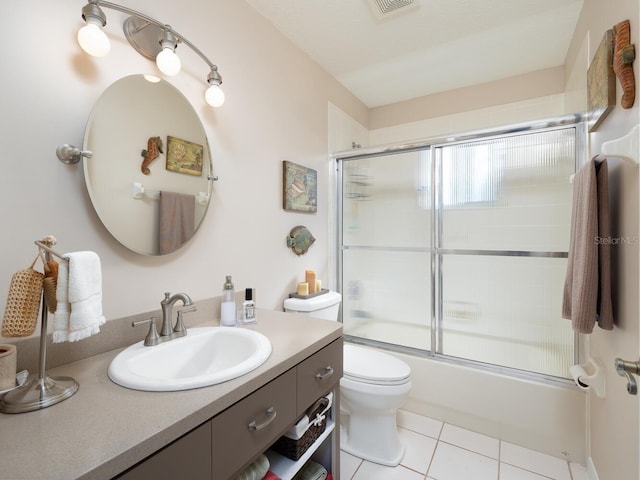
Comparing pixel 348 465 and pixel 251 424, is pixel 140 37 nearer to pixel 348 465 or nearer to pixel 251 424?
pixel 251 424

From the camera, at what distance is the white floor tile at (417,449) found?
1565 mm

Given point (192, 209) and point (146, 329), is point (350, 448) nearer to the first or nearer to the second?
point (146, 329)

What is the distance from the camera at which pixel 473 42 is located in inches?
76.2

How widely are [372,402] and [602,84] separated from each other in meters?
1.72

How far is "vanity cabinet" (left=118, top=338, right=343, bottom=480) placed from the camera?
62 centimetres

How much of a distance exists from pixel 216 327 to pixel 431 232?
5.00ft

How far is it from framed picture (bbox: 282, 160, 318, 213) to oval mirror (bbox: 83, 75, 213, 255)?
1.80ft

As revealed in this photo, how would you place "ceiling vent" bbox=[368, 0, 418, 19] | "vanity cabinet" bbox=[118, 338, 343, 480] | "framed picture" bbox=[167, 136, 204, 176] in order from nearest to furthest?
"vanity cabinet" bbox=[118, 338, 343, 480], "framed picture" bbox=[167, 136, 204, 176], "ceiling vent" bbox=[368, 0, 418, 19]

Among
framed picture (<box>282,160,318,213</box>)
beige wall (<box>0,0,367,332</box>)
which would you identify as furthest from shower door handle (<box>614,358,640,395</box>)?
framed picture (<box>282,160,318,213</box>)

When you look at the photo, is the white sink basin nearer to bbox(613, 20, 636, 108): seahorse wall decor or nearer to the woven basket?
the woven basket

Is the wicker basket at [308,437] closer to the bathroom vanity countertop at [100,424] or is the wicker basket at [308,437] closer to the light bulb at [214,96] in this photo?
the bathroom vanity countertop at [100,424]

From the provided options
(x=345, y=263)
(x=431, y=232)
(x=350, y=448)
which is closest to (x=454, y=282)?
(x=431, y=232)

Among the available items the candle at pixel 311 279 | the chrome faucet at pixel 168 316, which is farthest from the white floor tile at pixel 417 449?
the chrome faucet at pixel 168 316

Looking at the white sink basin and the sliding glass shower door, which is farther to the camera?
the sliding glass shower door
